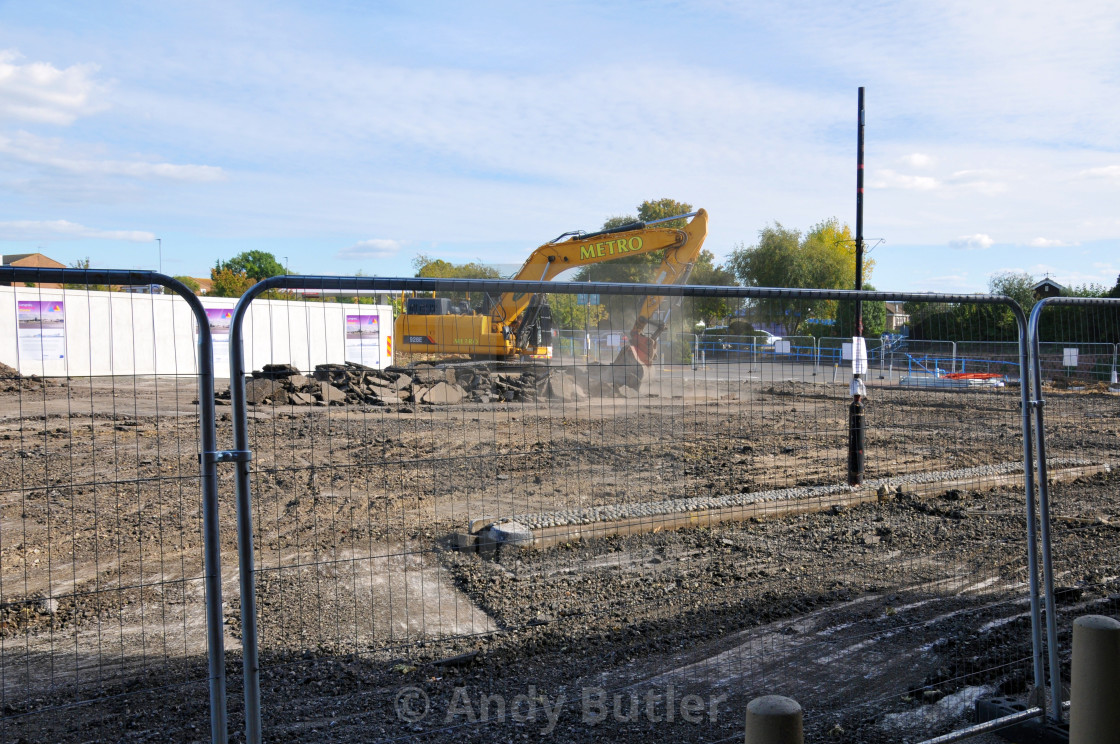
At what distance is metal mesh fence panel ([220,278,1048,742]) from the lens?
4371 millimetres

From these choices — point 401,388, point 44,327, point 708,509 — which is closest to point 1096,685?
point 708,509

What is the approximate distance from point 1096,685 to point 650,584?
11.6 feet

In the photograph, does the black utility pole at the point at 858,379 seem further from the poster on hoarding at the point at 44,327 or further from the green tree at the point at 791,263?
the green tree at the point at 791,263

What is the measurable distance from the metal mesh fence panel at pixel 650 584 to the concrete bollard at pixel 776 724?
1667 millimetres

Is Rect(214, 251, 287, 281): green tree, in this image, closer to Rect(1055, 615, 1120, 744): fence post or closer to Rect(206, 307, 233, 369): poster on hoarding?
Rect(206, 307, 233, 369): poster on hoarding

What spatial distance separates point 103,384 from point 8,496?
15.0 m

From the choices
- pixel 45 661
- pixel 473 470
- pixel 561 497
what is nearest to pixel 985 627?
pixel 561 497

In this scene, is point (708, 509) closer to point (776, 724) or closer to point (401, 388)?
point (776, 724)

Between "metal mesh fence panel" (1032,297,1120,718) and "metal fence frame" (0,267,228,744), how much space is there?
410 cm

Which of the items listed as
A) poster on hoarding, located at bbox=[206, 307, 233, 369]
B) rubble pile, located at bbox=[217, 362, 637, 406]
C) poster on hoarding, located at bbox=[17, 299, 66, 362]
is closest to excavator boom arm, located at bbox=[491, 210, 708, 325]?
rubble pile, located at bbox=[217, 362, 637, 406]

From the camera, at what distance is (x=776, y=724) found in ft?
8.02

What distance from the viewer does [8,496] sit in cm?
951

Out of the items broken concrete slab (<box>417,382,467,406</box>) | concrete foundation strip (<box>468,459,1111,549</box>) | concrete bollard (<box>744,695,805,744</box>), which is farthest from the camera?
broken concrete slab (<box>417,382,467,406</box>)

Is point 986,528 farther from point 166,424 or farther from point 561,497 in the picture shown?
point 166,424
